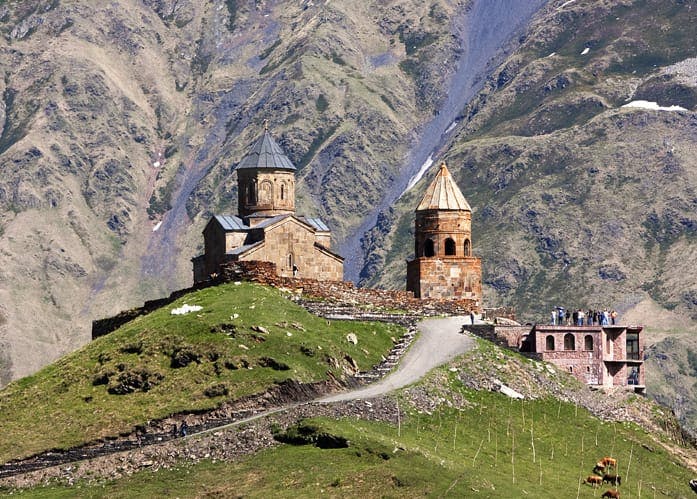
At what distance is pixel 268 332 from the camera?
93.1 metres

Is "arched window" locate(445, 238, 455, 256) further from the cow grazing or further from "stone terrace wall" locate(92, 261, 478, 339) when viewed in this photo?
the cow grazing

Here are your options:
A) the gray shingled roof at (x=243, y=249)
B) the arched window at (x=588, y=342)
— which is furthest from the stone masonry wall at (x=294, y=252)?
the arched window at (x=588, y=342)

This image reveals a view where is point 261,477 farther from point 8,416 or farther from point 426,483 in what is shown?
point 8,416

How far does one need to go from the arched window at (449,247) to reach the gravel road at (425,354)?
11.0m

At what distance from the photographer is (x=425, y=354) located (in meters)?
99.0

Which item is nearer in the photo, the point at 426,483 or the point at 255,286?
the point at 426,483

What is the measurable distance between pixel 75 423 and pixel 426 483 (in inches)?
704

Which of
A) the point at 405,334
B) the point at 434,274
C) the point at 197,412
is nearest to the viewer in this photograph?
the point at 197,412

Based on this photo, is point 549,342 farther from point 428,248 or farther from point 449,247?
point 428,248

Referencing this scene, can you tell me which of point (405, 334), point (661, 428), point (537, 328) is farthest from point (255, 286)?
point (661, 428)

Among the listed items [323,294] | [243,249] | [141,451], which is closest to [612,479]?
[141,451]

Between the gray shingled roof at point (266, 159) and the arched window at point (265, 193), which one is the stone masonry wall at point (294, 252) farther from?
the gray shingled roof at point (266, 159)

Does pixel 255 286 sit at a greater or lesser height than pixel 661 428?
greater

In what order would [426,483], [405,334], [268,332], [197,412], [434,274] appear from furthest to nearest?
1. [434,274]
2. [405,334]
3. [268,332]
4. [197,412]
5. [426,483]
